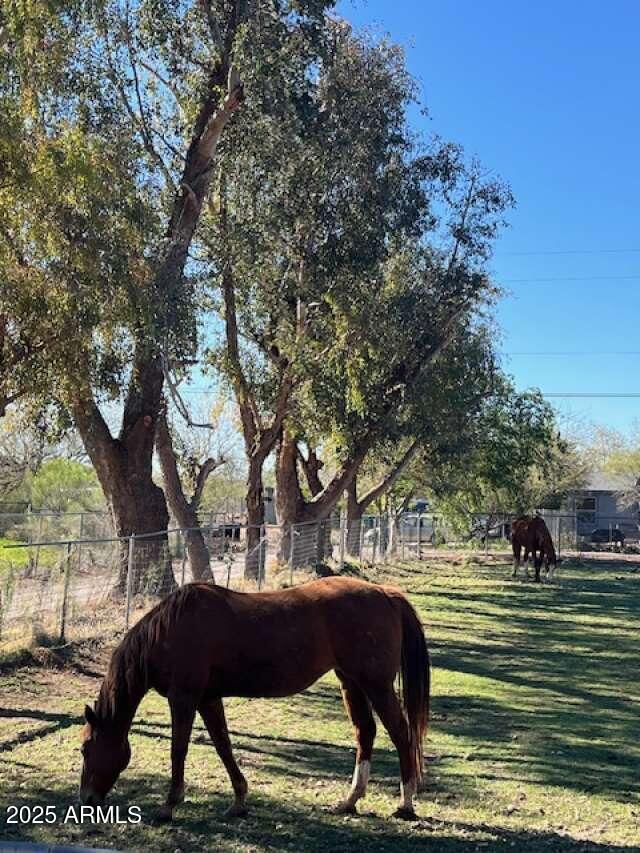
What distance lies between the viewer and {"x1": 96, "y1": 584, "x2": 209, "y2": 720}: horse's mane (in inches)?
201

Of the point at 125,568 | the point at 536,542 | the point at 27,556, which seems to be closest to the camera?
the point at 125,568

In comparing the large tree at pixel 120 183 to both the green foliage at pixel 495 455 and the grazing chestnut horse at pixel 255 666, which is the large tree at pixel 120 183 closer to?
the grazing chestnut horse at pixel 255 666

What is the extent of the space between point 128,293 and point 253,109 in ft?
21.4

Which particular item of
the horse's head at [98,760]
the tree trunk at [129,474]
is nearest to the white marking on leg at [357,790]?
the horse's head at [98,760]

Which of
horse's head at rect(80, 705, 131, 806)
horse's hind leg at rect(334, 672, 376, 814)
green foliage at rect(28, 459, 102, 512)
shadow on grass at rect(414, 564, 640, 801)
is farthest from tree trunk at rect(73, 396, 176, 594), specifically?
green foliage at rect(28, 459, 102, 512)

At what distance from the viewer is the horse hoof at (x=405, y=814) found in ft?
17.1

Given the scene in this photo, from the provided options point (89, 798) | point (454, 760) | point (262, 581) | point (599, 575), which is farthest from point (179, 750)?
point (599, 575)

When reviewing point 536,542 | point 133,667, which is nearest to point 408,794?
point 133,667

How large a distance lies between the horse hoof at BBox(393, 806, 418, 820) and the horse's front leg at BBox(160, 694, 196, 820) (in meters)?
1.27

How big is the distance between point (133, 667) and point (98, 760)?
53cm

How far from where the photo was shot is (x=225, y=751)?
529 centimetres

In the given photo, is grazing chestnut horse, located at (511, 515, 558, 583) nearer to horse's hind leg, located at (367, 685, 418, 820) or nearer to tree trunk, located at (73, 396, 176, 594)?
tree trunk, located at (73, 396, 176, 594)

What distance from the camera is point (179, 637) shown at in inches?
201

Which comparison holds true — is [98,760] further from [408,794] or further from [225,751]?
[408,794]
